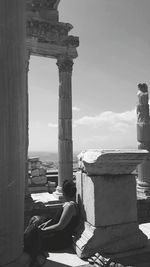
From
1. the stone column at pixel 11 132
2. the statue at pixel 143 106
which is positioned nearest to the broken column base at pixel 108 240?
the stone column at pixel 11 132

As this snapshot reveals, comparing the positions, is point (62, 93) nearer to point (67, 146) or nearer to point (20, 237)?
point (67, 146)

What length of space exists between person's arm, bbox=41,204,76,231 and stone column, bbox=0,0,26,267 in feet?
3.79

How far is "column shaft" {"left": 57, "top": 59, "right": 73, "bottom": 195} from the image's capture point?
42.1 feet

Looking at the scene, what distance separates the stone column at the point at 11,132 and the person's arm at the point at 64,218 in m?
1.15

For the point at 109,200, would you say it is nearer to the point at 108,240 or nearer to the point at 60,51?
the point at 108,240

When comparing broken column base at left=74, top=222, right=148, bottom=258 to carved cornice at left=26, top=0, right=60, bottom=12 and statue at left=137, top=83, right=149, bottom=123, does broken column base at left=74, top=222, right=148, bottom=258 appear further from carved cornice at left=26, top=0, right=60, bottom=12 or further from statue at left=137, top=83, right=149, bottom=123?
carved cornice at left=26, top=0, right=60, bottom=12

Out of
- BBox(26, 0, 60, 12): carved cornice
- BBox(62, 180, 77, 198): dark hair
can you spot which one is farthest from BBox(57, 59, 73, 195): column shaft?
BBox(62, 180, 77, 198): dark hair

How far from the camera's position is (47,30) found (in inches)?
487

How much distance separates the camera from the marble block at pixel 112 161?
388 cm

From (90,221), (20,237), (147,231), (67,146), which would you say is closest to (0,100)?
(20,237)

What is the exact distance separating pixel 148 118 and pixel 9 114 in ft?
36.8

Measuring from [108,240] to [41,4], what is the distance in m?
11.7

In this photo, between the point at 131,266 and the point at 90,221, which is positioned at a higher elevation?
the point at 90,221

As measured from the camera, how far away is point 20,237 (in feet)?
9.82
